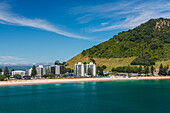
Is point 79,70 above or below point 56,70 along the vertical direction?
below

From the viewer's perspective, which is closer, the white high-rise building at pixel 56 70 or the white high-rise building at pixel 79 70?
the white high-rise building at pixel 79 70

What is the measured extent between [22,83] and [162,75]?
12188 centimetres

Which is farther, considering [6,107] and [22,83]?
[22,83]

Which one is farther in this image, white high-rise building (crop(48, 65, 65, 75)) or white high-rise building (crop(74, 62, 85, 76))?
white high-rise building (crop(48, 65, 65, 75))

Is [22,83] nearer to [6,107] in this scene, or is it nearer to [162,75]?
[6,107]

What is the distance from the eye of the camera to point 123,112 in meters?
51.3

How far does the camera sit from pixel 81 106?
59219 millimetres

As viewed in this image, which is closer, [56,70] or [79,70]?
[79,70]

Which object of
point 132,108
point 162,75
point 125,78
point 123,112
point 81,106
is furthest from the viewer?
point 162,75

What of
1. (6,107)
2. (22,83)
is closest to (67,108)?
(6,107)

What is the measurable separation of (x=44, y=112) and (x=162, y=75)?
15594 cm

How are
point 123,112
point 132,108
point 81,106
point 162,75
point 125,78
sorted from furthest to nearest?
point 162,75 < point 125,78 < point 81,106 < point 132,108 < point 123,112

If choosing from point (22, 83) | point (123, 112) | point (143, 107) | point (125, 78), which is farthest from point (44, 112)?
point (125, 78)

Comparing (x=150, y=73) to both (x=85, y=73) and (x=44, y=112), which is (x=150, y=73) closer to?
(x=85, y=73)
